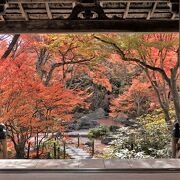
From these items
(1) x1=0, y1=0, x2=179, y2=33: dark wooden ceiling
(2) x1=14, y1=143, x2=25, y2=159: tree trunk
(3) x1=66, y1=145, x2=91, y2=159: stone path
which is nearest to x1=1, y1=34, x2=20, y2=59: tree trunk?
(2) x1=14, y1=143, x2=25, y2=159: tree trunk

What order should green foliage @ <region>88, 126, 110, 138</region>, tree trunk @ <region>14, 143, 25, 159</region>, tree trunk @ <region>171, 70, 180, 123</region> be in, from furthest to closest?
1. green foliage @ <region>88, 126, 110, 138</region>
2. tree trunk @ <region>14, 143, 25, 159</region>
3. tree trunk @ <region>171, 70, 180, 123</region>

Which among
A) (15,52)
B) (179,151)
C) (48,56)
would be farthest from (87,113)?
(179,151)

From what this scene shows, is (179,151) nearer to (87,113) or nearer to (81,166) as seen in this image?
(81,166)

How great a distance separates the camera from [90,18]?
4219 mm

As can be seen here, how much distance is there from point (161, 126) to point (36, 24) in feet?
17.1

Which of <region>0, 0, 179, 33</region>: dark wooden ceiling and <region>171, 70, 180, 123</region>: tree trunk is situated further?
<region>171, 70, 180, 123</region>: tree trunk

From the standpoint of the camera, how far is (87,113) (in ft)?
53.5

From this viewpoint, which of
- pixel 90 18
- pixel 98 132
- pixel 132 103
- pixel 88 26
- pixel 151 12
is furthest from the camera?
pixel 98 132

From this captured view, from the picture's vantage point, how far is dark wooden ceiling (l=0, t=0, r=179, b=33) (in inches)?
169

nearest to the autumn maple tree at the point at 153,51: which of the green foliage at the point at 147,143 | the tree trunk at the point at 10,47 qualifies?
the green foliage at the point at 147,143

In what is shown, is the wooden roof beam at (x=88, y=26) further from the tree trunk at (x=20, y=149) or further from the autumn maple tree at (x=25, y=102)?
the tree trunk at (x=20, y=149)

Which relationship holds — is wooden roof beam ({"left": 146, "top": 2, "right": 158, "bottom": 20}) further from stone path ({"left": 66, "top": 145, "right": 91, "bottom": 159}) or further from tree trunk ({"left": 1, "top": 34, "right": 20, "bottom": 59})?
stone path ({"left": 66, "top": 145, "right": 91, "bottom": 159})

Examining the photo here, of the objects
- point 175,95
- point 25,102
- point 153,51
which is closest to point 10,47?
point 25,102

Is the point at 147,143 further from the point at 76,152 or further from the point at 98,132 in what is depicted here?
the point at 98,132
